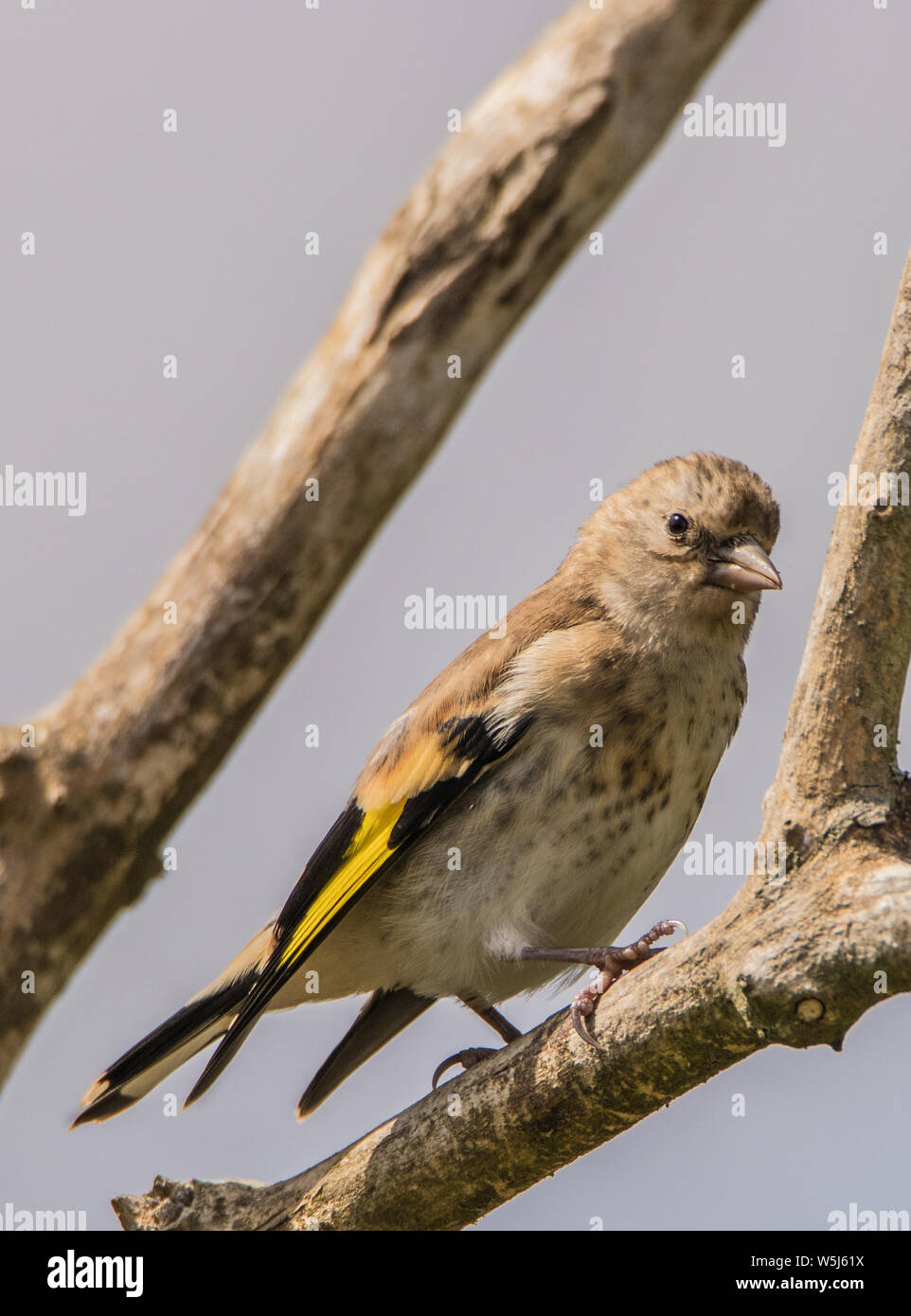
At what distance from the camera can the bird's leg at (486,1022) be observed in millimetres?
4660

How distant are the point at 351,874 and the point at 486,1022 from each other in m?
0.81

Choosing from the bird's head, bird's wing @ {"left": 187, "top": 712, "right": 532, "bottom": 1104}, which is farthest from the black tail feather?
the bird's head

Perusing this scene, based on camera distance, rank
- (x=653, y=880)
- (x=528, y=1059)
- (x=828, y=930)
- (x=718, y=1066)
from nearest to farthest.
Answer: (x=828, y=930)
(x=718, y=1066)
(x=528, y=1059)
(x=653, y=880)

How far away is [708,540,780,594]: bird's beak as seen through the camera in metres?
4.64

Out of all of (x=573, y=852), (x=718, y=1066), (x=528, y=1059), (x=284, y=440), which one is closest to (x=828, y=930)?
(x=718, y=1066)

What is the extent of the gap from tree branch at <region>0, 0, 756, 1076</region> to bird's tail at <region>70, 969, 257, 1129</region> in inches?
14.5

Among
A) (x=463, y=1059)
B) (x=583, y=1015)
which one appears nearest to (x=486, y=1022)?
(x=463, y=1059)

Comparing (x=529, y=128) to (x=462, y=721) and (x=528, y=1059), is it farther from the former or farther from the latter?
(x=528, y=1059)

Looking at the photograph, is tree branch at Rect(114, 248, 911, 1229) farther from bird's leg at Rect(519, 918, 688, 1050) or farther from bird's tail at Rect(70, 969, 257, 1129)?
bird's tail at Rect(70, 969, 257, 1129)

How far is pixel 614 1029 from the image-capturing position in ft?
11.4

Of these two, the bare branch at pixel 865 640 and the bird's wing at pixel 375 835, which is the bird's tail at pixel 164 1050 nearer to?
the bird's wing at pixel 375 835

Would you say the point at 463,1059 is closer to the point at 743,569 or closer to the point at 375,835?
the point at 375,835

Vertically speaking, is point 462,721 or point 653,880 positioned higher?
point 462,721

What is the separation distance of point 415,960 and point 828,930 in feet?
6.62
